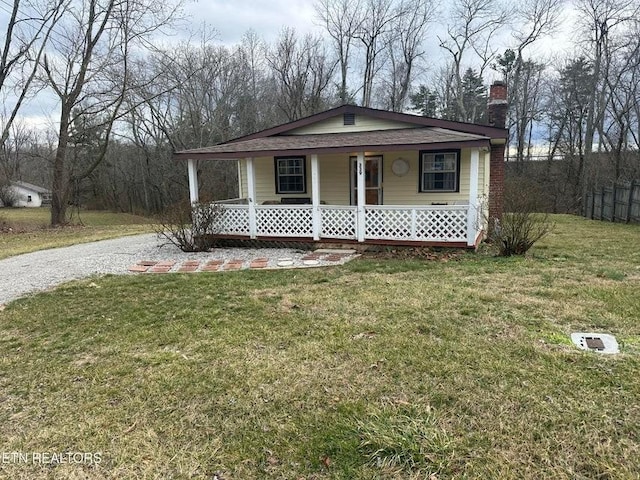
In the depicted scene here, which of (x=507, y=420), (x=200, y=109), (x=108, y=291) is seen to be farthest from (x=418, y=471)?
(x=200, y=109)

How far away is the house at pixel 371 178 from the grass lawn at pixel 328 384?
10.4 feet

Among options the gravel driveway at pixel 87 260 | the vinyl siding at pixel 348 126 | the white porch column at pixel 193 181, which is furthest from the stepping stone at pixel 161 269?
the vinyl siding at pixel 348 126

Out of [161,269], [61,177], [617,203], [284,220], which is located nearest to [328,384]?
[161,269]

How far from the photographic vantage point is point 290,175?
1155 cm

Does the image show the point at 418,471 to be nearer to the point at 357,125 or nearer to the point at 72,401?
the point at 72,401

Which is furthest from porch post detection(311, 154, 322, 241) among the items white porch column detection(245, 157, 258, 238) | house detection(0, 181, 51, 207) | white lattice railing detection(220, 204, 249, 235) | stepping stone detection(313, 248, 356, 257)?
house detection(0, 181, 51, 207)

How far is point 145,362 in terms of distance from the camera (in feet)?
11.8

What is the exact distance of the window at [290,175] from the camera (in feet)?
37.7

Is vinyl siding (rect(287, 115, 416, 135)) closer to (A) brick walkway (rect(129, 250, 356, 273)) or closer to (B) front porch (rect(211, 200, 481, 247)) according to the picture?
(B) front porch (rect(211, 200, 481, 247))

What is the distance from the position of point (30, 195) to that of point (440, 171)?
5671 centimetres

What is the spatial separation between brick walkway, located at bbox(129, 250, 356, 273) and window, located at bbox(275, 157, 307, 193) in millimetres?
3496

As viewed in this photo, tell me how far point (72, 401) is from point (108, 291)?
3.34 meters

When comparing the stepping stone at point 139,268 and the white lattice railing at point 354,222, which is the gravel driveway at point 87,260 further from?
the white lattice railing at point 354,222

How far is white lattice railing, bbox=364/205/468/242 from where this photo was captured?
27.4ft
